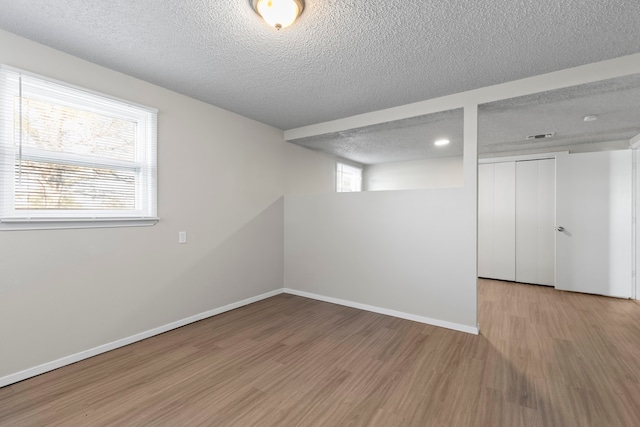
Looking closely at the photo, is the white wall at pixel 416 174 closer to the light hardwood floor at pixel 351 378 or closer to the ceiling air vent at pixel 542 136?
the ceiling air vent at pixel 542 136

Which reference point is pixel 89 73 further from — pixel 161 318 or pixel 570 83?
pixel 570 83

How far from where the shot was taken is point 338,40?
211cm

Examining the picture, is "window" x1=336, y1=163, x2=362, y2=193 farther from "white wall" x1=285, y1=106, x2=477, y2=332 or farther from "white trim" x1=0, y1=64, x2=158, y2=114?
"white trim" x1=0, y1=64, x2=158, y2=114

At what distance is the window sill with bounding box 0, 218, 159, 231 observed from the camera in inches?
81.5

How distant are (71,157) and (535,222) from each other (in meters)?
6.52

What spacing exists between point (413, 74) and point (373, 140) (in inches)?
83.0

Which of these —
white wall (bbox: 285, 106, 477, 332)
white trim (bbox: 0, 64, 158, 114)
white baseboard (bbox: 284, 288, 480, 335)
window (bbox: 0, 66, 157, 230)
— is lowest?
white baseboard (bbox: 284, 288, 480, 335)

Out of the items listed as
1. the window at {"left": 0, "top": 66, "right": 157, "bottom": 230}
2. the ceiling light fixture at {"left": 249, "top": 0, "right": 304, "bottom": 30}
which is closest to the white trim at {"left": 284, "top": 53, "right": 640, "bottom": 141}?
the ceiling light fixture at {"left": 249, "top": 0, "right": 304, "bottom": 30}

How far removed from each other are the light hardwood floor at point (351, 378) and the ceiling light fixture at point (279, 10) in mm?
2509

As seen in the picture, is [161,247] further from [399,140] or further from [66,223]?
[399,140]

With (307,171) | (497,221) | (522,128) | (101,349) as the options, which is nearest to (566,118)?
(522,128)

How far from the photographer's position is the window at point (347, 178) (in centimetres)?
619

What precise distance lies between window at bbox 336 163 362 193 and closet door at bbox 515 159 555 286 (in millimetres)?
3247

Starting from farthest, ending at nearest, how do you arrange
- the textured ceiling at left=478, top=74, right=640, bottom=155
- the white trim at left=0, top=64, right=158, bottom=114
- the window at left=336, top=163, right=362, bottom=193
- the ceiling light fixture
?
1. the window at left=336, top=163, right=362, bottom=193
2. the textured ceiling at left=478, top=74, right=640, bottom=155
3. the white trim at left=0, top=64, right=158, bottom=114
4. the ceiling light fixture
